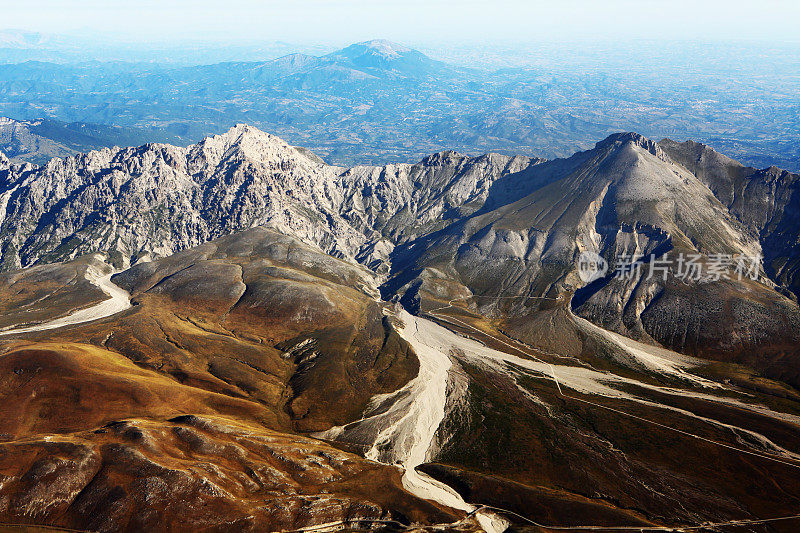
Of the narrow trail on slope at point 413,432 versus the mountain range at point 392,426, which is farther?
the narrow trail on slope at point 413,432

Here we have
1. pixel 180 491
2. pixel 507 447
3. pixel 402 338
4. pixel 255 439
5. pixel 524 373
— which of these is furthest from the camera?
pixel 402 338

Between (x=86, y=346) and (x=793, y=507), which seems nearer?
(x=793, y=507)

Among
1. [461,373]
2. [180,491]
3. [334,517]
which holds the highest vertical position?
[180,491]

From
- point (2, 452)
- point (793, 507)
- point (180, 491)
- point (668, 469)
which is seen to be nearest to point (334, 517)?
point (180, 491)

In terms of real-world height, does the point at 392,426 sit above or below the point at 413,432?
above

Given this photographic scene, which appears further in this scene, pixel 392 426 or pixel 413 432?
pixel 392 426

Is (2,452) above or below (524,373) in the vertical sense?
above

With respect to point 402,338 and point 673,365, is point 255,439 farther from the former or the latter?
point 673,365

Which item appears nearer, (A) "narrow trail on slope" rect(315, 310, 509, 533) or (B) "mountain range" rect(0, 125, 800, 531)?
(B) "mountain range" rect(0, 125, 800, 531)

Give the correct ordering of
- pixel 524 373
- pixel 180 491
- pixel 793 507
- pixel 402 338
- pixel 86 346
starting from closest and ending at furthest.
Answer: pixel 180 491 → pixel 793 507 → pixel 86 346 → pixel 524 373 → pixel 402 338
